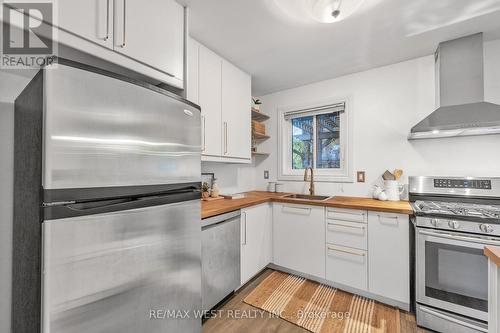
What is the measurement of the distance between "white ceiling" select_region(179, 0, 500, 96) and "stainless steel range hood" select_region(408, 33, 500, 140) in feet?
0.41

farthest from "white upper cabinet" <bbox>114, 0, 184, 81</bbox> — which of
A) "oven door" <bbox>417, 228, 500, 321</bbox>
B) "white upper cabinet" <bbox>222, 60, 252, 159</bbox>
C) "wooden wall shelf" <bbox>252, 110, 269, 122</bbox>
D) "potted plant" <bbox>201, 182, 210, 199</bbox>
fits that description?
"oven door" <bbox>417, 228, 500, 321</bbox>

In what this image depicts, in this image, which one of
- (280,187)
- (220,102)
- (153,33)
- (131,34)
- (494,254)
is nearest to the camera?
(494,254)

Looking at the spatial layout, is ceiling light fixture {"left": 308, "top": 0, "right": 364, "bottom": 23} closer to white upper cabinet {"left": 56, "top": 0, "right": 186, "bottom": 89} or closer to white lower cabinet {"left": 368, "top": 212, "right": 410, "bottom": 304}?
white upper cabinet {"left": 56, "top": 0, "right": 186, "bottom": 89}

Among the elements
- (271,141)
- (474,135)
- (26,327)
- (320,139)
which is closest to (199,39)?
(271,141)

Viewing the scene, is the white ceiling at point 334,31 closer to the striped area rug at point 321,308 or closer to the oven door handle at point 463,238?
the oven door handle at point 463,238

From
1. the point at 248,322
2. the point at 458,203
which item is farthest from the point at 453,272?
the point at 248,322

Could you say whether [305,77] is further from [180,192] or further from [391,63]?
[180,192]

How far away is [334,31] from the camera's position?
172 cm

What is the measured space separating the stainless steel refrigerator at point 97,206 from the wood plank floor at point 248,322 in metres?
0.67

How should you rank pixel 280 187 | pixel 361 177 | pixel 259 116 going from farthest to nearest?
pixel 259 116, pixel 280 187, pixel 361 177

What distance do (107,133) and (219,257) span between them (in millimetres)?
1317

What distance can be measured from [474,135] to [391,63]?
107 centimetres

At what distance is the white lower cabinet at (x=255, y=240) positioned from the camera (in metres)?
2.06

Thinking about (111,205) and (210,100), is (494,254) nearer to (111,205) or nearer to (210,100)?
(111,205)
